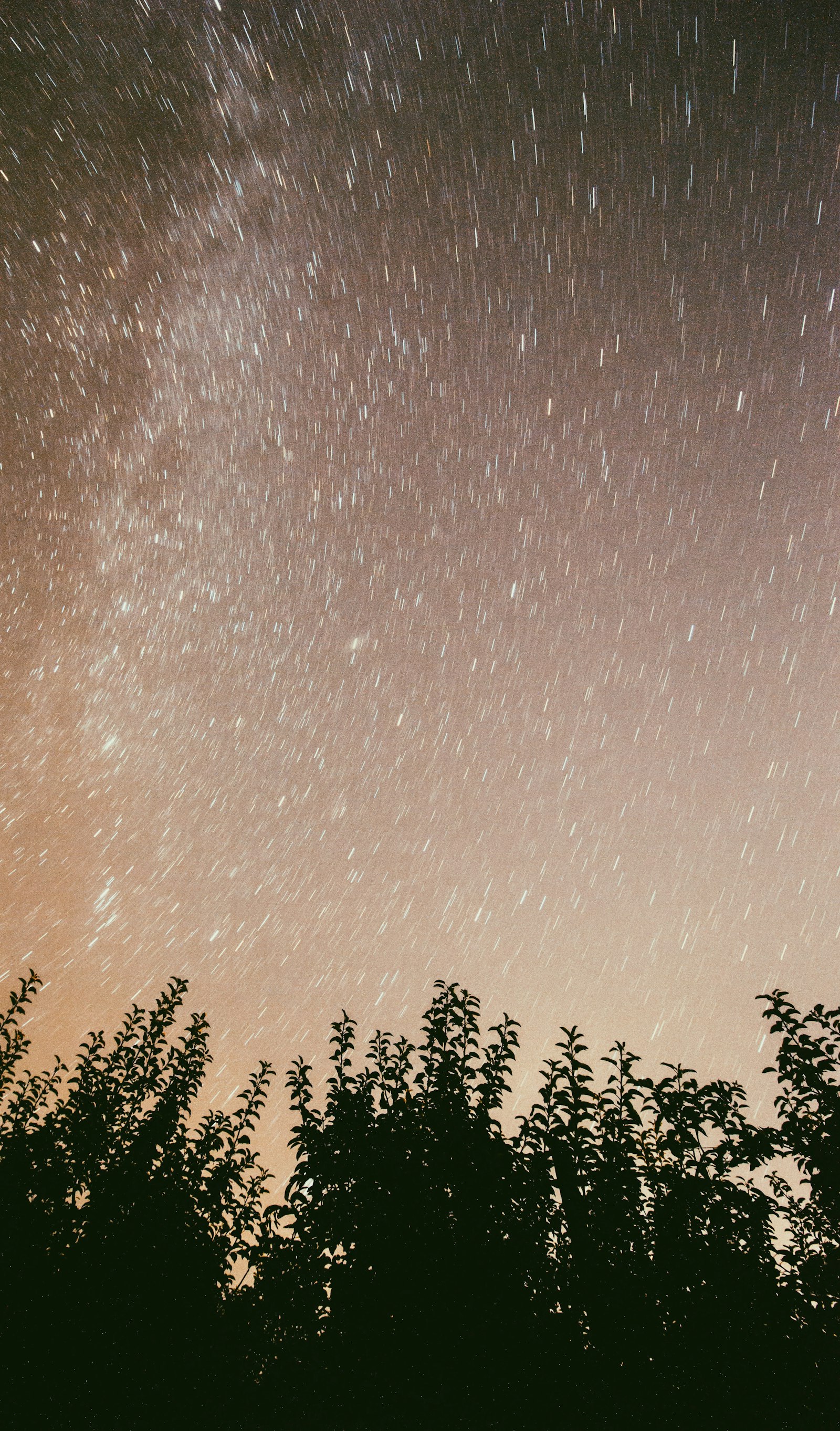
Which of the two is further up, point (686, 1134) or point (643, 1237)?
point (686, 1134)

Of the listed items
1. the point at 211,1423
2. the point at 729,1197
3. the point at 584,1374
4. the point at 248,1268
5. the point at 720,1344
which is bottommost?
the point at 211,1423

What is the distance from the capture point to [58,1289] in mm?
5691

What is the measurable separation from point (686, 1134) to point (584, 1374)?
2.35m

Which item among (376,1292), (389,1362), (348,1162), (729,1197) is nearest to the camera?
(389,1362)

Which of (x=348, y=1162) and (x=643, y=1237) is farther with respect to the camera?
(x=348, y=1162)

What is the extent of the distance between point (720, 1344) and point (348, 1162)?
3458mm

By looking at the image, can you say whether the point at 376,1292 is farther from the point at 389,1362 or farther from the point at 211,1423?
the point at 211,1423

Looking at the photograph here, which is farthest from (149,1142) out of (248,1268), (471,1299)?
(471,1299)

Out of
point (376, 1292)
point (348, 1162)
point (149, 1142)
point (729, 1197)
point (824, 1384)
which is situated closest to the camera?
point (824, 1384)

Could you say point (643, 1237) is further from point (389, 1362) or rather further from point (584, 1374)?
point (389, 1362)

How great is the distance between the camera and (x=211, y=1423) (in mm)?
5074

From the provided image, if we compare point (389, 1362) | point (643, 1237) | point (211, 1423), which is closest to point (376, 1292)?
point (389, 1362)

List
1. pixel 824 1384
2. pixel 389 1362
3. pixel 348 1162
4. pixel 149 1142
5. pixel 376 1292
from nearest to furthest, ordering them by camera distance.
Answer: pixel 824 1384
pixel 389 1362
pixel 376 1292
pixel 348 1162
pixel 149 1142

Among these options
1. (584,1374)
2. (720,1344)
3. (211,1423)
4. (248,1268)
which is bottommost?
(211,1423)
